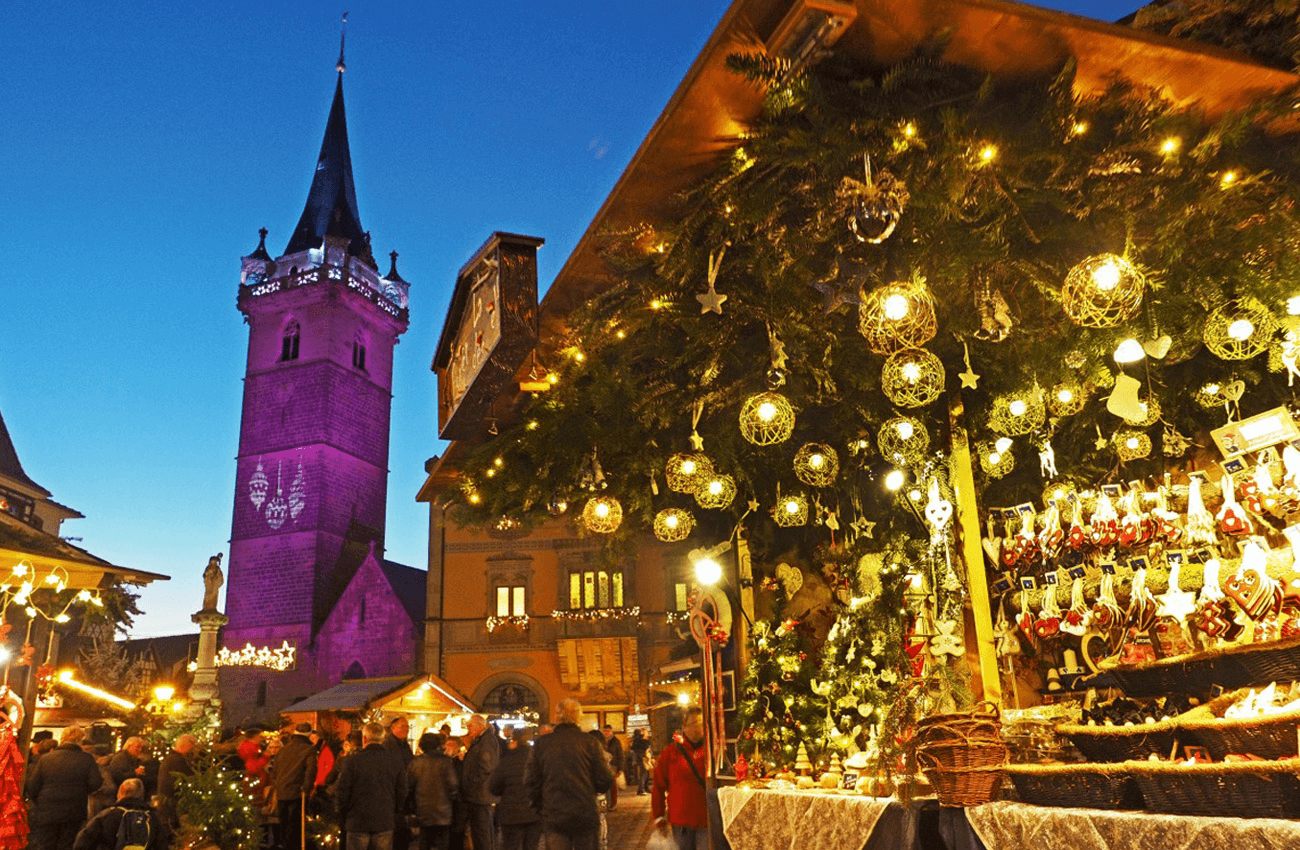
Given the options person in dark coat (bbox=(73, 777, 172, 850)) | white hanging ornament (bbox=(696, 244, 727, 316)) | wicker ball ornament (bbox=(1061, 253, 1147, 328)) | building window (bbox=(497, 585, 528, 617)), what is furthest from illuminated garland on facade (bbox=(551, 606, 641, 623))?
wicker ball ornament (bbox=(1061, 253, 1147, 328))

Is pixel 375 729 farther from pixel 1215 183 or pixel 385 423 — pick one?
pixel 385 423

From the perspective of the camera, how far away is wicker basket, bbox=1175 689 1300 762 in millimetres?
3437

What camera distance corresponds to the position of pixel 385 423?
1858 inches

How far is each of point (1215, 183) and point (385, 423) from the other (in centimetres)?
4537

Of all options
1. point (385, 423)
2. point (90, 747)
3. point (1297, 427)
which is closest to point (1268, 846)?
point (1297, 427)

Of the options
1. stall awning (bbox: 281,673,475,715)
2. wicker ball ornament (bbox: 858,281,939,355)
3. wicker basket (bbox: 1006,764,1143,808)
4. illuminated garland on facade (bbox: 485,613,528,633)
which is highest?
illuminated garland on facade (bbox: 485,613,528,633)

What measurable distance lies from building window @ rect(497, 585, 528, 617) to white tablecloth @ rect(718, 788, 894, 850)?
2316 centimetres

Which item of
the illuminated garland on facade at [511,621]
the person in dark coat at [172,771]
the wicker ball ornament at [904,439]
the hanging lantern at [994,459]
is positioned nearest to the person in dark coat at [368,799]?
the person in dark coat at [172,771]

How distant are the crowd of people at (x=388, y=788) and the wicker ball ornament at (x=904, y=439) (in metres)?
2.44

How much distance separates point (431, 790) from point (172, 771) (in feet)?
7.54

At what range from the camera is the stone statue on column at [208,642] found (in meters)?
17.2

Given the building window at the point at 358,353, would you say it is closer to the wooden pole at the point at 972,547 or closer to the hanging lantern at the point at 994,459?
the hanging lantern at the point at 994,459

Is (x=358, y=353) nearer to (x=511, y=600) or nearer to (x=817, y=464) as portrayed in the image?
(x=511, y=600)

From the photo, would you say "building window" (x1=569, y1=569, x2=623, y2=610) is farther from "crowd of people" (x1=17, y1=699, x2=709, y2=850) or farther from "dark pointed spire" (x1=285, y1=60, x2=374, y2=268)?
"dark pointed spire" (x1=285, y1=60, x2=374, y2=268)
